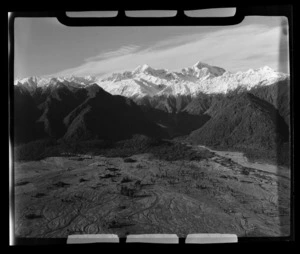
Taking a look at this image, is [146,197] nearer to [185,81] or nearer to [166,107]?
[166,107]

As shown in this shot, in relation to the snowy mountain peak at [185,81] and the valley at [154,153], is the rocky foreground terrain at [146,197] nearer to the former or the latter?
the valley at [154,153]

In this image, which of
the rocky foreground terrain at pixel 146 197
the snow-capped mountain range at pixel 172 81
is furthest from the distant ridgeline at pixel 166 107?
the rocky foreground terrain at pixel 146 197

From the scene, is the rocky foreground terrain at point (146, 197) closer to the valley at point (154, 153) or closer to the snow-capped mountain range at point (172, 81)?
the valley at point (154, 153)

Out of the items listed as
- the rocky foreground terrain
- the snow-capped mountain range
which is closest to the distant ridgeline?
the snow-capped mountain range

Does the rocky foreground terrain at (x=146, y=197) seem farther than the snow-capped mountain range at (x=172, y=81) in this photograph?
No

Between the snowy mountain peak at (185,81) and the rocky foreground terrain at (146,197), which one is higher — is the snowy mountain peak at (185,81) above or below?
above
